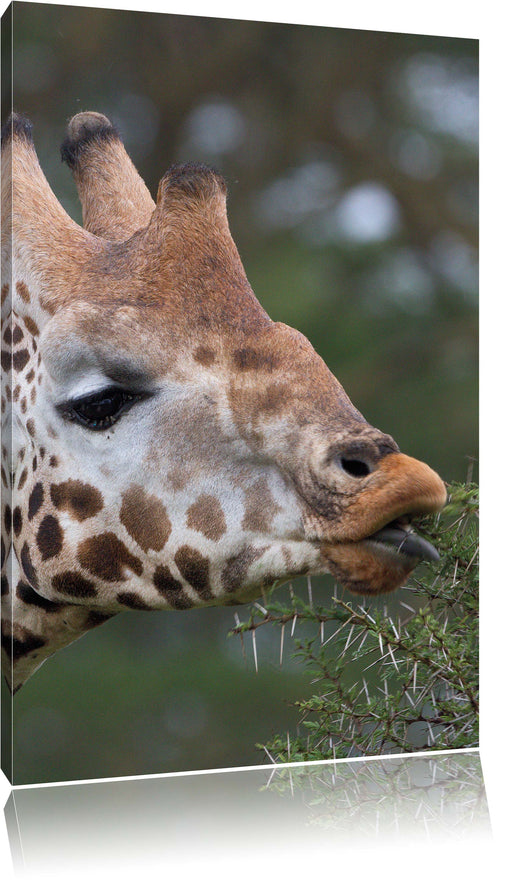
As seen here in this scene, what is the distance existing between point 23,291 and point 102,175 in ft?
2.11

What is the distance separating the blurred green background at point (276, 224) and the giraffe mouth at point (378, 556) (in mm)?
488

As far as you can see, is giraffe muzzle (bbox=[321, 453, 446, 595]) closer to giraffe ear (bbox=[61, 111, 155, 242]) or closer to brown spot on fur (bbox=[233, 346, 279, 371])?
brown spot on fur (bbox=[233, 346, 279, 371])

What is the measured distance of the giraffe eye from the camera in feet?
12.8

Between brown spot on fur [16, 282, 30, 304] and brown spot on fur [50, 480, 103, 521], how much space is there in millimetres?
676

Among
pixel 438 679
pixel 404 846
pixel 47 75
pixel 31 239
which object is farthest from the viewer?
pixel 438 679

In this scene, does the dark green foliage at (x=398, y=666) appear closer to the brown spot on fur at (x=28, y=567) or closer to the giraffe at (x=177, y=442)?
the giraffe at (x=177, y=442)

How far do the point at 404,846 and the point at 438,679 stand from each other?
44.5 inches

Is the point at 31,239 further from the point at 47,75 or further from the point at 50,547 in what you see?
the point at 50,547

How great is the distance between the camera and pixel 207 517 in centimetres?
393

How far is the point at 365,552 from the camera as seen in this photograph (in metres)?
3.86

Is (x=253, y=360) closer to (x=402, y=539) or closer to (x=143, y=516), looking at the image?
(x=143, y=516)

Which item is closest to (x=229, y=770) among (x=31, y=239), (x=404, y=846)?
(x=404, y=846)

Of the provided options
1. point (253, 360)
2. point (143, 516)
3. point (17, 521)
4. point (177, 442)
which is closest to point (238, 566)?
point (143, 516)

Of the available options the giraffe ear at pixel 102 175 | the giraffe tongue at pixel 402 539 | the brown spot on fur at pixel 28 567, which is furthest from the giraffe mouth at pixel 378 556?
the giraffe ear at pixel 102 175
